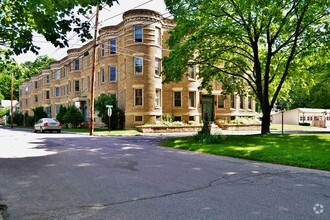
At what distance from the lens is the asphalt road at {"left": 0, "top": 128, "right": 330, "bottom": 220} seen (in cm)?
550

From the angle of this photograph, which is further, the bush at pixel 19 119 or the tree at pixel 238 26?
the bush at pixel 19 119

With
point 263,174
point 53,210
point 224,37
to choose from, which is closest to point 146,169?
point 263,174

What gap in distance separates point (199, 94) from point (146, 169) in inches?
1218

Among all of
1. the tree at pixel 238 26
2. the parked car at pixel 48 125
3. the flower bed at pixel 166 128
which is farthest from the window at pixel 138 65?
the tree at pixel 238 26

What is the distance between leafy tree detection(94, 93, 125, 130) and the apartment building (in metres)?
0.76

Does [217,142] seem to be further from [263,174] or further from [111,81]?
[111,81]

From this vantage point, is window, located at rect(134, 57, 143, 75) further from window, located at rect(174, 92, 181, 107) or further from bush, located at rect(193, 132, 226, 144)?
bush, located at rect(193, 132, 226, 144)

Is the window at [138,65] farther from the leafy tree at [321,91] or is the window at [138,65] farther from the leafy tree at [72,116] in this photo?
the leafy tree at [321,91]

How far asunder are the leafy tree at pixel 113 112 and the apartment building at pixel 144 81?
76cm

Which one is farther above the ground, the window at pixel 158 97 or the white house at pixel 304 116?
the window at pixel 158 97

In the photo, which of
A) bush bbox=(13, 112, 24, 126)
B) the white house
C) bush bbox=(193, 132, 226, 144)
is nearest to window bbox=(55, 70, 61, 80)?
bush bbox=(13, 112, 24, 126)

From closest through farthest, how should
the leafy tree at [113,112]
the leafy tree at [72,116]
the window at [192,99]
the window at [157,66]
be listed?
the leafy tree at [113,112] → the window at [157,66] → the window at [192,99] → the leafy tree at [72,116]

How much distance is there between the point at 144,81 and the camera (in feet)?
115

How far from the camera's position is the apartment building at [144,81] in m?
34.9
